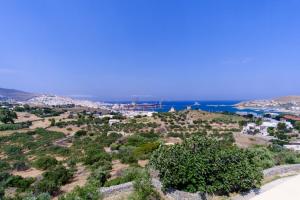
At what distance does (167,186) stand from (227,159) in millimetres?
3313

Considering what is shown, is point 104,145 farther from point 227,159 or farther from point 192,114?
point 192,114

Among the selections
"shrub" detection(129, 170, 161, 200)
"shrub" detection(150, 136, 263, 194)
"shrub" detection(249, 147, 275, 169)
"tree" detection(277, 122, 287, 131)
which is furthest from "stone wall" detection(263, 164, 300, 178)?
"tree" detection(277, 122, 287, 131)

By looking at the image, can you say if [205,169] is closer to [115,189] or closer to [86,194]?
[115,189]

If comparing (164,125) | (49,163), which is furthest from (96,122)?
(49,163)

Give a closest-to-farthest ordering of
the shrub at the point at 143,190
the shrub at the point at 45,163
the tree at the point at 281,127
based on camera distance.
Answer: the shrub at the point at 143,190, the shrub at the point at 45,163, the tree at the point at 281,127

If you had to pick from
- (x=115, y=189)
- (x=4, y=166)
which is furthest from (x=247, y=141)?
(x=4, y=166)

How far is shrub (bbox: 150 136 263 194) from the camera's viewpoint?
12.9 meters

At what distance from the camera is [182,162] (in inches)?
527

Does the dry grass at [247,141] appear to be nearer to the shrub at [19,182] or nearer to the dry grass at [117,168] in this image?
the dry grass at [117,168]

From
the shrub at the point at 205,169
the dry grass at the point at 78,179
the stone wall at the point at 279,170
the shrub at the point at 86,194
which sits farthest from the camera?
the dry grass at the point at 78,179

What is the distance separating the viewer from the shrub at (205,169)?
1287cm

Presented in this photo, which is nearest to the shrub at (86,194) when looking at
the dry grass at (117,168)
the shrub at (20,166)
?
the dry grass at (117,168)

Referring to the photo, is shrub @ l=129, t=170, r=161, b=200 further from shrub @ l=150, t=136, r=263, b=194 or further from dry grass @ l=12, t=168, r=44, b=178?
dry grass @ l=12, t=168, r=44, b=178

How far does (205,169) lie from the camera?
13.0 meters
